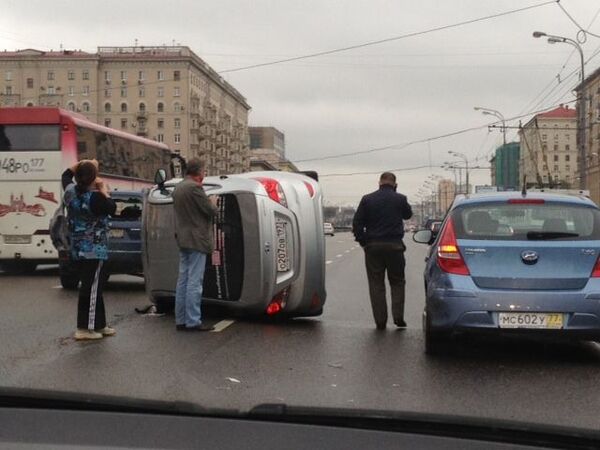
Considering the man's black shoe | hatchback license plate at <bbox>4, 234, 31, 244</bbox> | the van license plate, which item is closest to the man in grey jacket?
the man's black shoe

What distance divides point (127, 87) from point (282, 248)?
114m

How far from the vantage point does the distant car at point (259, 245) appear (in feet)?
28.5

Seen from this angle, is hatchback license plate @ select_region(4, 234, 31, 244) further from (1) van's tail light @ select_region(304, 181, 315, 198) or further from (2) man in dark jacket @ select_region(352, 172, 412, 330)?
(2) man in dark jacket @ select_region(352, 172, 412, 330)

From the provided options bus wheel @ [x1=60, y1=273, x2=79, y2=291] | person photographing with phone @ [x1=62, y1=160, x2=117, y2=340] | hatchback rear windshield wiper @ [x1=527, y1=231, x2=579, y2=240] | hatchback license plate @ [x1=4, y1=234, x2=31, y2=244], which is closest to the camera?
hatchback rear windshield wiper @ [x1=527, y1=231, x2=579, y2=240]

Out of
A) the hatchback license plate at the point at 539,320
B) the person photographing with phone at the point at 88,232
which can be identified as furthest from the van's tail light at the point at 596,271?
the person photographing with phone at the point at 88,232

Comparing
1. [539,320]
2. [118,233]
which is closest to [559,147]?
[118,233]

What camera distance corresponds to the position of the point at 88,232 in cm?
788

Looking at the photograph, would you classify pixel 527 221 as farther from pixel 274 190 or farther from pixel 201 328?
pixel 201 328

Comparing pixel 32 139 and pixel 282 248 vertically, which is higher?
pixel 32 139

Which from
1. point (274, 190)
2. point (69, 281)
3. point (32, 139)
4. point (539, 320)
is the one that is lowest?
point (69, 281)

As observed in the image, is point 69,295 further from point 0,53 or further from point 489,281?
point 0,53

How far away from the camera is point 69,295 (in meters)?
13.5

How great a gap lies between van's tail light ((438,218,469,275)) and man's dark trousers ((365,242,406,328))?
1.71 metres

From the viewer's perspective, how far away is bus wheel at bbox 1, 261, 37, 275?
66.2 ft
